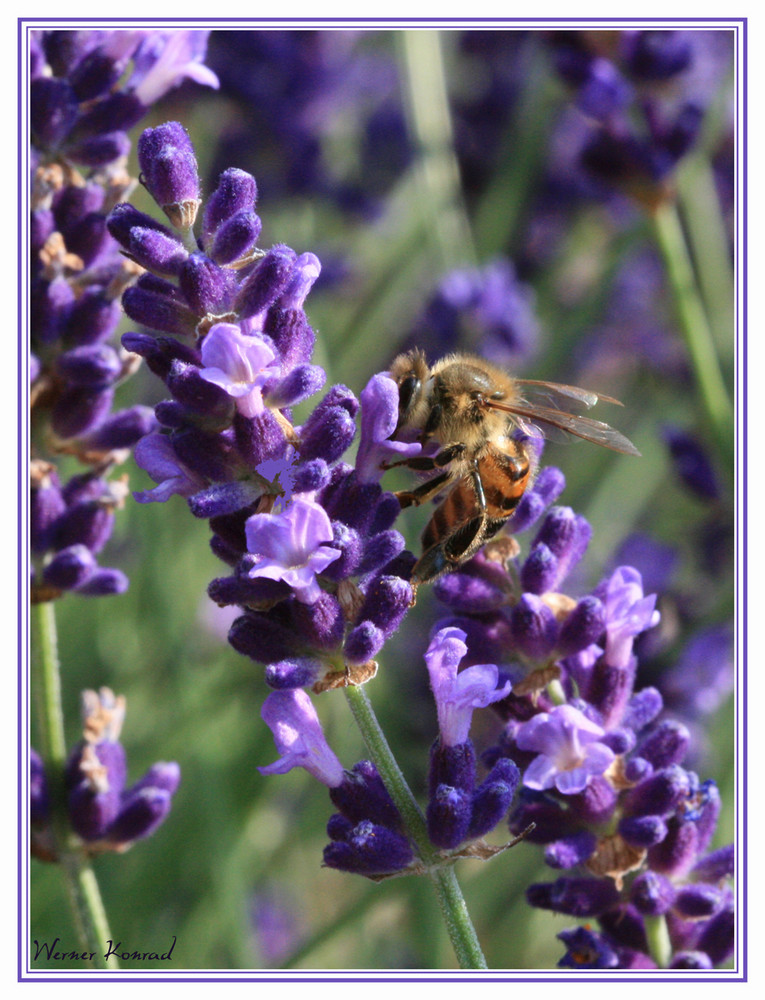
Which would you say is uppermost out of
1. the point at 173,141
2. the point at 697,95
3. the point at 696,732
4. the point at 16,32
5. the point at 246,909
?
the point at 697,95

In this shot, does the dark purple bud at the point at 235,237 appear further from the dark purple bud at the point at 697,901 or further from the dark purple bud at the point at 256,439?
the dark purple bud at the point at 697,901

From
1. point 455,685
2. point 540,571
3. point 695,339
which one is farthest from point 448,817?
point 695,339

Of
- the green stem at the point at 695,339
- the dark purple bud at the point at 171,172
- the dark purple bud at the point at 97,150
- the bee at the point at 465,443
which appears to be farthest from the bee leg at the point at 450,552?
the green stem at the point at 695,339

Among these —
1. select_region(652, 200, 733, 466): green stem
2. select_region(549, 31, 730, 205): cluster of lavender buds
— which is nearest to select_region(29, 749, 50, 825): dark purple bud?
select_region(652, 200, 733, 466): green stem

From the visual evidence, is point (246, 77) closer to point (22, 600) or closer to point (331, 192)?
point (331, 192)

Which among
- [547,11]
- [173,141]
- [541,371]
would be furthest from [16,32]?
[541,371]

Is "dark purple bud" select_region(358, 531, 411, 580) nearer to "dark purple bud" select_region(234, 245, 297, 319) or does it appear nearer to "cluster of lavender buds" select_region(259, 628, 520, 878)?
"cluster of lavender buds" select_region(259, 628, 520, 878)

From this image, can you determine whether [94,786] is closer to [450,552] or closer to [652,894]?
[450,552]
